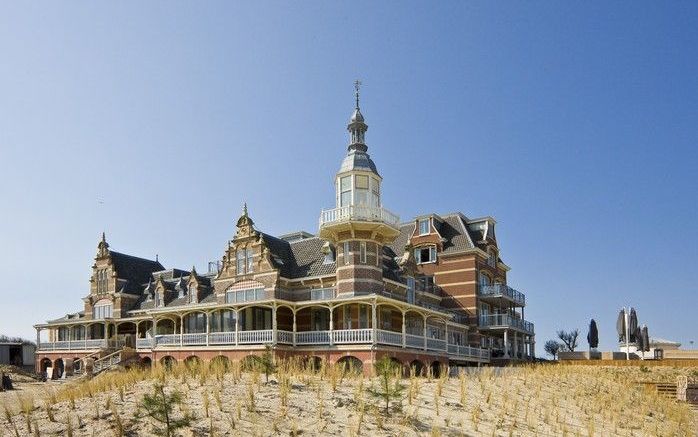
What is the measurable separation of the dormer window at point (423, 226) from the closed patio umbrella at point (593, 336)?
16658 mm

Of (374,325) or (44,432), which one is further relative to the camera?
(374,325)

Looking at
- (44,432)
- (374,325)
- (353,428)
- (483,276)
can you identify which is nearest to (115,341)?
(374,325)

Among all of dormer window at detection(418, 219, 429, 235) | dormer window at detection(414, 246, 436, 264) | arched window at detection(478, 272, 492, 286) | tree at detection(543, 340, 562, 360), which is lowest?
tree at detection(543, 340, 562, 360)

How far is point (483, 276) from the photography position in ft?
170

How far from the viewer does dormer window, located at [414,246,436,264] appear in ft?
170

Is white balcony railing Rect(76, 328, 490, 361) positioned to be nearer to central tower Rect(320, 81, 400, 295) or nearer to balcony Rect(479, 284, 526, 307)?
central tower Rect(320, 81, 400, 295)

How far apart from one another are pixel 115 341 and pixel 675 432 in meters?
42.6

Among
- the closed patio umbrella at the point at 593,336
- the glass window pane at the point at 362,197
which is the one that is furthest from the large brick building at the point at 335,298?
the closed patio umbrella at the point at 593,336

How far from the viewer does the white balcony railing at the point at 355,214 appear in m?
35.6

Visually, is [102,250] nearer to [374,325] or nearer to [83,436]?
[374,325]

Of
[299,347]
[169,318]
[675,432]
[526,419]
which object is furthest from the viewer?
[169,318]

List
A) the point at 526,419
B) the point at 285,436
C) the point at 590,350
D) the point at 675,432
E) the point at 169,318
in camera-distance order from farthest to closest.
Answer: the point at 590,350 < the point at 169,318 < the point at 675,432 < the point at 526,419 < the point at 285,436

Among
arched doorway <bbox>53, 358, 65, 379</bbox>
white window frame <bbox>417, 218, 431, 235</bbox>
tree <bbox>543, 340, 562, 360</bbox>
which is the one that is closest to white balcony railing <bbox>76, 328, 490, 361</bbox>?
white window frame <bbox>417, 218, 431, 235</bbox>

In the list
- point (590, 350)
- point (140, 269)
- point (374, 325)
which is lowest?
point (590, 350)
